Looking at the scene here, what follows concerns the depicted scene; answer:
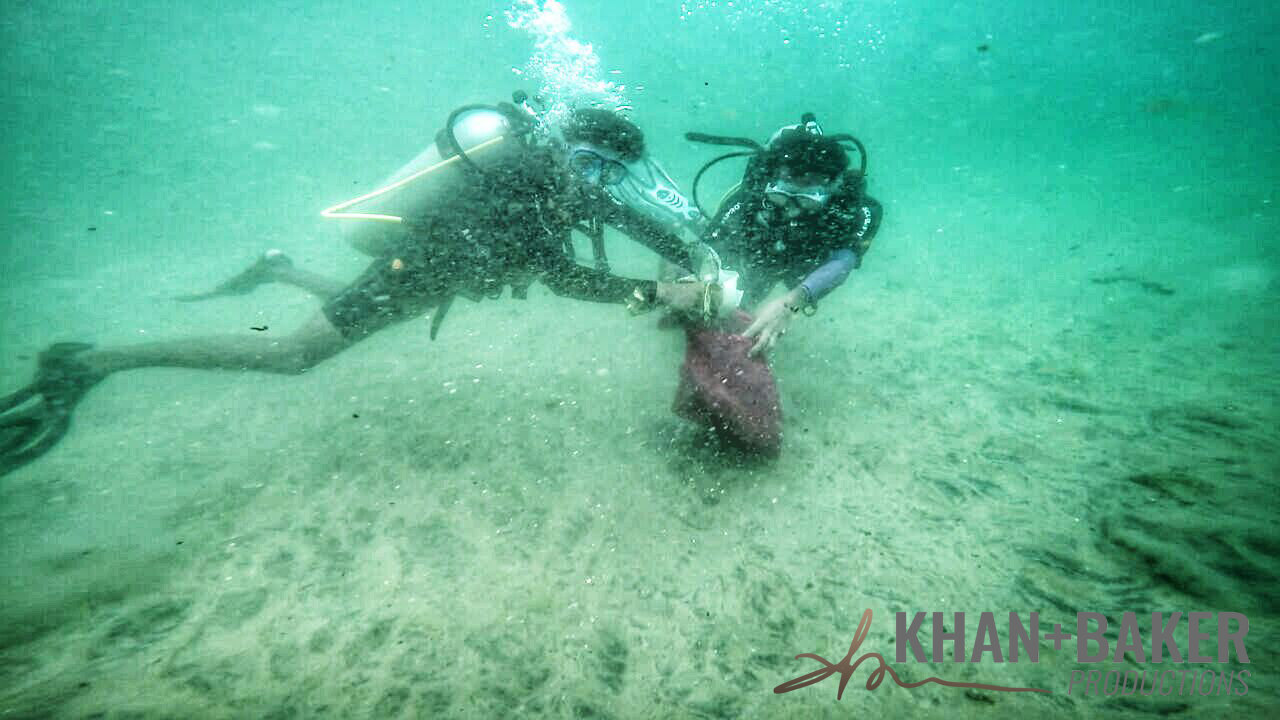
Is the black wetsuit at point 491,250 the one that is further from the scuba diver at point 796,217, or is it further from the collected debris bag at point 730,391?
the scuba diver at point 796,217

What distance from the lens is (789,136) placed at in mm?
4770

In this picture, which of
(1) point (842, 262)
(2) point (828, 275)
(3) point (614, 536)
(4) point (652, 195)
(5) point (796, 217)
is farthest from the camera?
(5) point (796, 217)

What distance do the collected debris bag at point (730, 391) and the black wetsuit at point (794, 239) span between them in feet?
3.64

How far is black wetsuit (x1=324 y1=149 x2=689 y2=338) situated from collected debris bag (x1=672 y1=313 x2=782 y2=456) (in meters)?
0.79

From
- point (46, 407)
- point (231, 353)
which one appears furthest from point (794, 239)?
→ point (46, 407)

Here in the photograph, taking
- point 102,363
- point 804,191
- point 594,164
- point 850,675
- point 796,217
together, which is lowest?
point 102,363

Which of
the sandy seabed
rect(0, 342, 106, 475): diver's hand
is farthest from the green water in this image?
rect(0, 342, 106, 475): diver's hand

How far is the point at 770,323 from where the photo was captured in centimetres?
376

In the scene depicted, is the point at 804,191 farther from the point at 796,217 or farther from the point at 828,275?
the point at 828,275

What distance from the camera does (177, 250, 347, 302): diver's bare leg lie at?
219 inches

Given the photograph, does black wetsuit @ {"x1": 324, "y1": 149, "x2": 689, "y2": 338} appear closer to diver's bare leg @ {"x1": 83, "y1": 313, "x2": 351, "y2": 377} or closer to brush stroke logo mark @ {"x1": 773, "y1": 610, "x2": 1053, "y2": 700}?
diver's bare leg @ {"x1": 83, "y1": 313, "x2": 351, "y2": 377}

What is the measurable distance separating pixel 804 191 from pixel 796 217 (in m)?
0.40

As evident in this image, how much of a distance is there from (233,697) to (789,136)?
5.80 metres

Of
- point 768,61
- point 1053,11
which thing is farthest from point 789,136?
point 768,61
